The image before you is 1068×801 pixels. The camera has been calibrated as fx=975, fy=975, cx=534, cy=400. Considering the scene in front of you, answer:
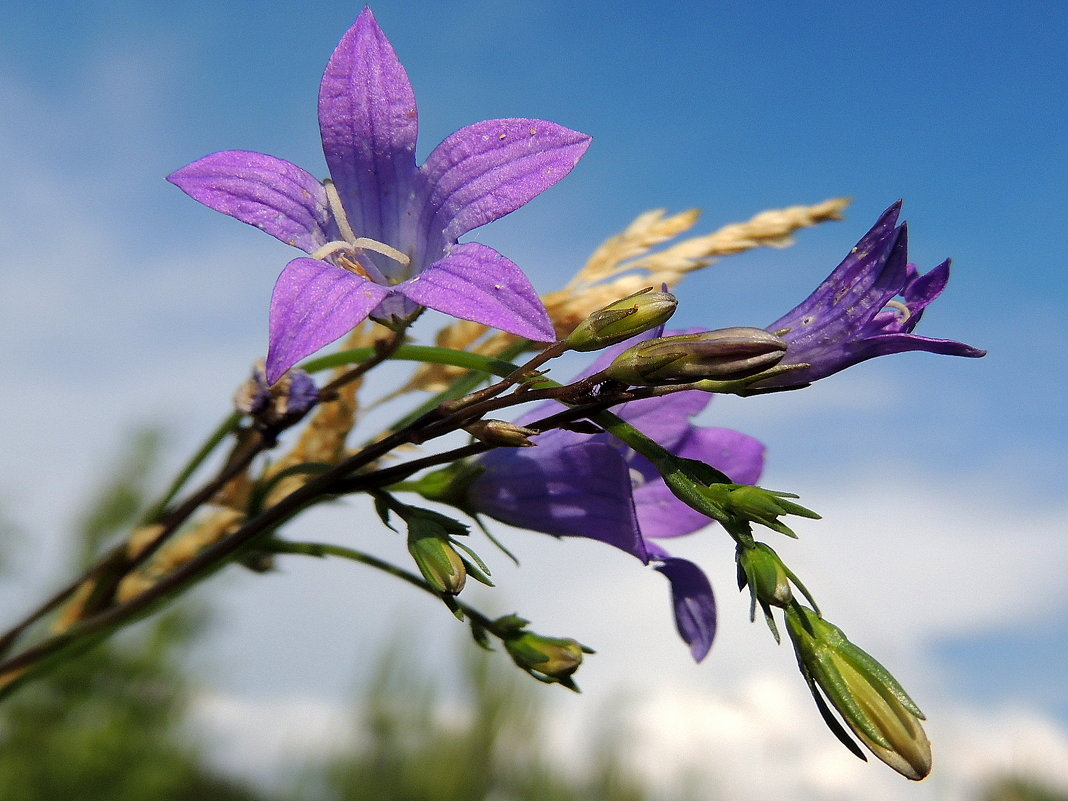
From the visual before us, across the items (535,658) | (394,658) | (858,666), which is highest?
(858,666)

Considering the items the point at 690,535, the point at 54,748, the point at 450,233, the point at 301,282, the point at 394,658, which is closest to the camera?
the point at 301,282

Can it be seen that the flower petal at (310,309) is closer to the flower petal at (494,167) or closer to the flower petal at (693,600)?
the flower petal at (494,167)

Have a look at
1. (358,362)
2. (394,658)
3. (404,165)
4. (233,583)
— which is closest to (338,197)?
(404,165)

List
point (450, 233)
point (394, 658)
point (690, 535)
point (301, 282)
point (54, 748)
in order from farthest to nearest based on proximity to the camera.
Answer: point (394, 658) → point (54, 748) → point (690, 535) → point (450, 233) → point (301, 282)

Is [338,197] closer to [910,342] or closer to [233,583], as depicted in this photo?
[910,342]

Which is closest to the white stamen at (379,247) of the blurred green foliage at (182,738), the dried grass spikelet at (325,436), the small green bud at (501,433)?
the dried grass spikelet at (325,436)

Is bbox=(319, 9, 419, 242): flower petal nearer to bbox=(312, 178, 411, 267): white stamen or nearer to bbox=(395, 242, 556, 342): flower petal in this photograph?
bbox=(312, 178, 411, 267): white stamen
